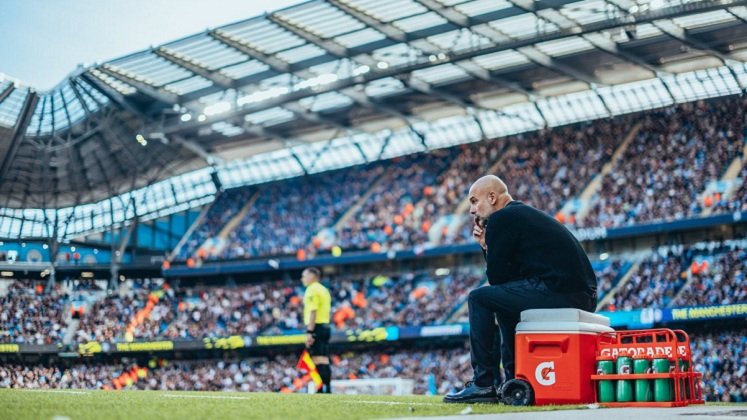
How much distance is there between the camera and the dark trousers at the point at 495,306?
6.87 metres

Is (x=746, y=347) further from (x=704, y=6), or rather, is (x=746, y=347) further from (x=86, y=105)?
(x=86, y=105)

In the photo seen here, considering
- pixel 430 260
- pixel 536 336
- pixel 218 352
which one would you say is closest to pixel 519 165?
pixel 430 260

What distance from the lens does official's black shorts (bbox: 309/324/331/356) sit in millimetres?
14398

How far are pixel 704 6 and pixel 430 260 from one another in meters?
18.5

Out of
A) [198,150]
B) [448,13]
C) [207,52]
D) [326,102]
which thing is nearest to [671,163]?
[448,13]

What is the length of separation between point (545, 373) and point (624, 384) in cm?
63

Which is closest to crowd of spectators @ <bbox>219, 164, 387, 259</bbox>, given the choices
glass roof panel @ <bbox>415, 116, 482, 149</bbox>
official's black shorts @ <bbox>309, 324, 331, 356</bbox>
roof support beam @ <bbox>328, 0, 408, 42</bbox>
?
glass roof panel @ <bbox>415, 116, 482, 149</bbox>

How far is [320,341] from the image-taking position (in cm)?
1452

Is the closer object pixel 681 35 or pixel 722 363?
pixel 722 363

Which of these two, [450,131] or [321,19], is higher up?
[321,19]

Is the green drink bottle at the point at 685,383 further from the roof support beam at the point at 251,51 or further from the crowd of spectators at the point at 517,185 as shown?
the crowd of spectators at the point at 517,185

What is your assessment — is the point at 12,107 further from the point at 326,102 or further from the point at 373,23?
the point at 373,23

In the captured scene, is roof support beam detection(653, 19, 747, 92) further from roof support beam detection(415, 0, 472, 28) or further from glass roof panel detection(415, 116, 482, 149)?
glass roof panel detection(415, 116, 482, 149)

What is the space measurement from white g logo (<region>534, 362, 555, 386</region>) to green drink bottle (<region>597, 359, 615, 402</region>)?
42 centimetres
